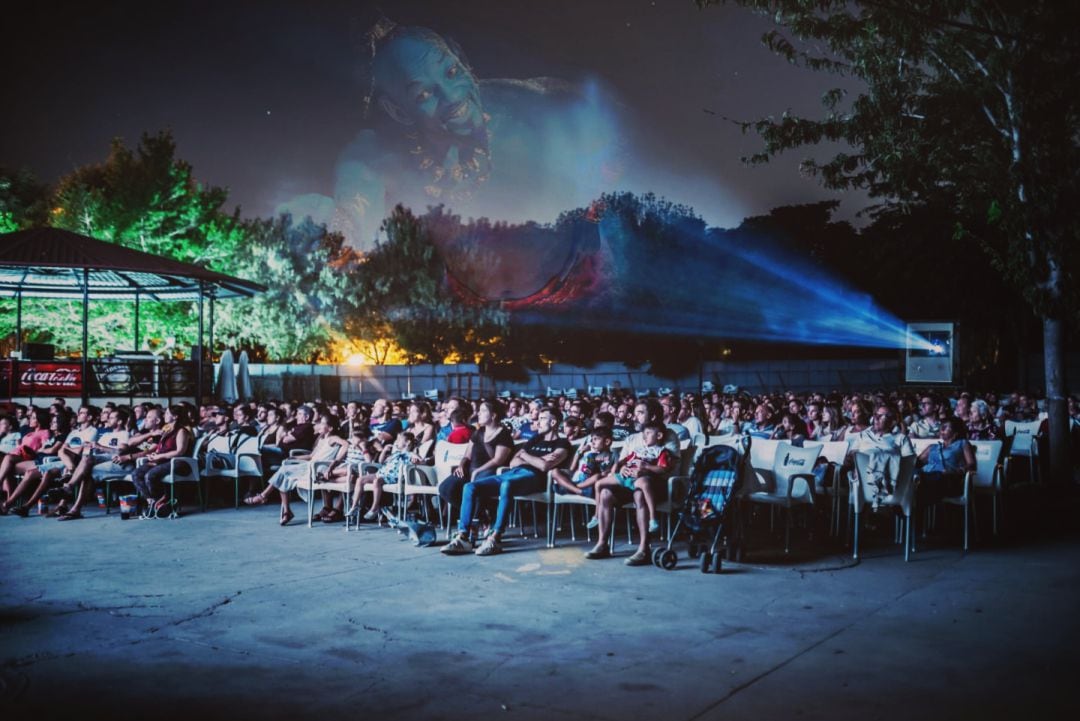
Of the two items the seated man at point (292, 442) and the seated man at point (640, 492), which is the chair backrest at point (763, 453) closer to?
the seated man at point (640, 492)

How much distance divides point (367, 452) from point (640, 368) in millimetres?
39336

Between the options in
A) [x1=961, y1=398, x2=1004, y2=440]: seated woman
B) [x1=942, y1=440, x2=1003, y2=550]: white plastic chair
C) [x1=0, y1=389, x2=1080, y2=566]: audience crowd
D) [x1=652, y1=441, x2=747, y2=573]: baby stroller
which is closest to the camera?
[x1=652, y1=441, x2=747, y2=573]: baby stroller

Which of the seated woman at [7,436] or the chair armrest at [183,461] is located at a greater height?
the seated woman at [7,436]

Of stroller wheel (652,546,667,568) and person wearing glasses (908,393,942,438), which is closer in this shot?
stroller wheel (652,546,667,568)

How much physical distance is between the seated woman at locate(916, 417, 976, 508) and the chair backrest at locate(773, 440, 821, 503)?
3.43ft

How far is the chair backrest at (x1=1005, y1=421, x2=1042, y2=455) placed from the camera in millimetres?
13148

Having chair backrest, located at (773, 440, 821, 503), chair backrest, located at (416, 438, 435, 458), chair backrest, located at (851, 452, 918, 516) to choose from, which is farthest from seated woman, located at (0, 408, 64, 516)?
chair backrest, located at (851, 452, 918, 516)

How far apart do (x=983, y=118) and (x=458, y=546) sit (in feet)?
34.7

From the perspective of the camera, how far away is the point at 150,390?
20.6m

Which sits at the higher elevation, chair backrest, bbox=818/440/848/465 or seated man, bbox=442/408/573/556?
chair backrest, bbox=818/440/848/465

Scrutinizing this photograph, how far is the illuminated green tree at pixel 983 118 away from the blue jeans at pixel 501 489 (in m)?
6.91

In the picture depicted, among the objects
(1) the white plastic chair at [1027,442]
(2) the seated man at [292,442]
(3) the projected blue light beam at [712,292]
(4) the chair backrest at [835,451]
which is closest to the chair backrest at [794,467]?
(4) the chair backrest at [835,451]

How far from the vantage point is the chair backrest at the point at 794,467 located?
9250mm

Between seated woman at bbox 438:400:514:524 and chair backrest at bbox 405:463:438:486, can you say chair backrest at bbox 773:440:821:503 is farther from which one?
chair backrest at bbox 405:463:438:486
